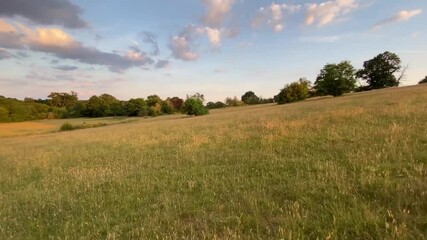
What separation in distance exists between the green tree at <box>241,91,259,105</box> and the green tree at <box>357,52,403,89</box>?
163 feet

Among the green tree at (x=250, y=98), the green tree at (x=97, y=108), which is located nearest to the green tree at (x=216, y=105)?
the green tree at (x=250, y=98)

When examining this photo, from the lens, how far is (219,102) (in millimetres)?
144000

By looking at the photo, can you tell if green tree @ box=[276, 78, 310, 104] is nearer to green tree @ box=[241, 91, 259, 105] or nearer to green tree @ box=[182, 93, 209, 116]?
green tree @ box=[182, 93, 209, 116]

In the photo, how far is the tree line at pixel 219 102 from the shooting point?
77.6m

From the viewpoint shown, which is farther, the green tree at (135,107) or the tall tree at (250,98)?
the tall tree at (250,98)

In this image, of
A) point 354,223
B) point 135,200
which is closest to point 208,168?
point 135,200

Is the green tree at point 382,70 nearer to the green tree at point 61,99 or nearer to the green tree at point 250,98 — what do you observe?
the green tree at point 250,98

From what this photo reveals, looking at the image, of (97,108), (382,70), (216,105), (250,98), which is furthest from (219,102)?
(382,70)

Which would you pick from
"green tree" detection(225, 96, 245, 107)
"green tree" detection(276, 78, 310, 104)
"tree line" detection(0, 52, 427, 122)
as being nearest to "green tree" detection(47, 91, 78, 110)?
"tree line" detection(0, 52, 427, 122)

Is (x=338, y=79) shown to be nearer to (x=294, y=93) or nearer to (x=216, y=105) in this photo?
(x=294, y=93)

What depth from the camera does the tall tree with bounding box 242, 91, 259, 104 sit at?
14212 centimetres

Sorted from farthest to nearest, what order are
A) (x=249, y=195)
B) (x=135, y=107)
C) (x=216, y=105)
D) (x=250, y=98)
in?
(x=250, y=98) < (x=216, y=105) < (x=135, y=107) < (x=249, y=195)

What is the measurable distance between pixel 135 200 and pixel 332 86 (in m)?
76.5

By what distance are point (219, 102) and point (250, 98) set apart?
15.9 m
